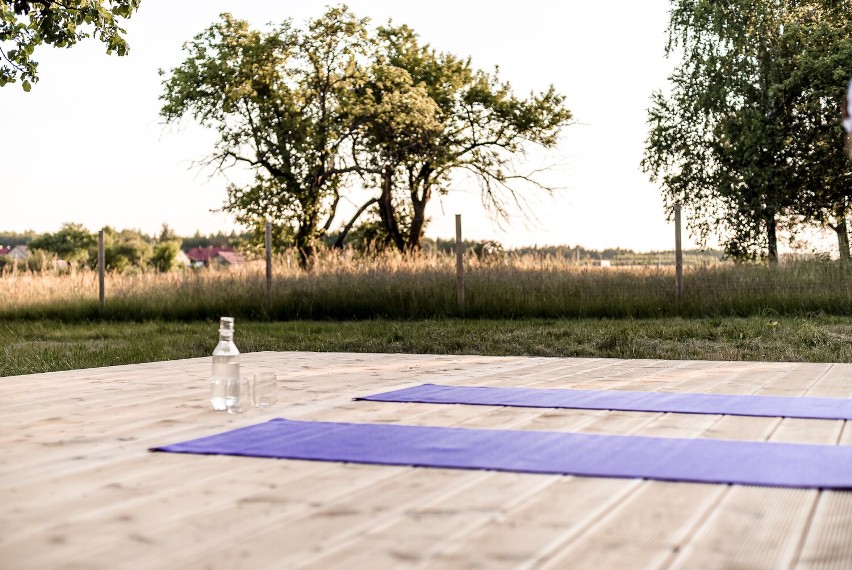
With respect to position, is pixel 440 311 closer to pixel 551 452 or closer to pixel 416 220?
pixel 551 452

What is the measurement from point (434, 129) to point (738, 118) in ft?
18.1

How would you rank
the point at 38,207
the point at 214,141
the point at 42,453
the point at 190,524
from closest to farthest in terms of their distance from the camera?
1. the point at 190,524
2. the point at 42,453
3. the point at 214,141
4. the point at 38,207

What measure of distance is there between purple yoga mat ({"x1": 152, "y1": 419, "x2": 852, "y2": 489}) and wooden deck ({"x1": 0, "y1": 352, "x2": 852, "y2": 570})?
6 centimetres

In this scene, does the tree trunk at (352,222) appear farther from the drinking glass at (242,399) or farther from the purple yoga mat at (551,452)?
the purple yoga mat at (551,452)

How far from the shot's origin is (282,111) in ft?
51.7

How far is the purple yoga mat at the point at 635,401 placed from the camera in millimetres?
2373

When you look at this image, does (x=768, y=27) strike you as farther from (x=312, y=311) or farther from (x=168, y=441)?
(x=168, y=441)

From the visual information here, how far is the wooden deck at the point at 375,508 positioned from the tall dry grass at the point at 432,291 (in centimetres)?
595

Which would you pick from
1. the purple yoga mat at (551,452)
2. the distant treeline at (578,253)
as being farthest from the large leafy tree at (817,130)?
the purple yoga mat at (551,452)

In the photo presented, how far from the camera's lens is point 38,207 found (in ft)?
60.5

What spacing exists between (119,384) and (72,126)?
10.7 m

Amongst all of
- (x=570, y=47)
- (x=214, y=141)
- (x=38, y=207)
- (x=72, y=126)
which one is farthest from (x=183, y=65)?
(x=570, y=47)

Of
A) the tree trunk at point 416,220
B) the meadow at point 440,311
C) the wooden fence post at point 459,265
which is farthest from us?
the tree trunk at point 416,220

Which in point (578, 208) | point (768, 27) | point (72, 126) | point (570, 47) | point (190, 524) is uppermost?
point (768, 27)
